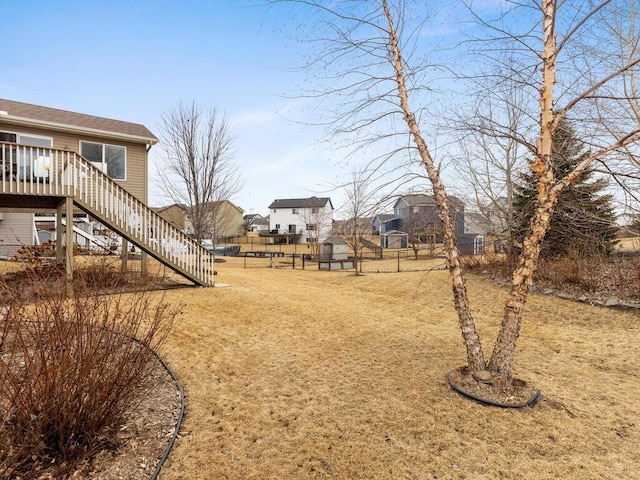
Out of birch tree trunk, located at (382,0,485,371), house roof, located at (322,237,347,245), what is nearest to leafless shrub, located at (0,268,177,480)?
birch tree trunk, located at (382,0,485,371)

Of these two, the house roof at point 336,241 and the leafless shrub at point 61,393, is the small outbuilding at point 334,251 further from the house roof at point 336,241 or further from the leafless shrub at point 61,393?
the leafless shrub at point 61,393

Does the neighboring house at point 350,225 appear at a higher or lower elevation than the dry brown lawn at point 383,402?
higher

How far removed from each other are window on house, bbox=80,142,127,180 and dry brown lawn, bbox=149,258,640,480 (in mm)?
7823

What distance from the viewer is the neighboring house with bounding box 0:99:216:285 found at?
7.35 m

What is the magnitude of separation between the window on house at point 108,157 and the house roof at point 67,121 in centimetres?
58

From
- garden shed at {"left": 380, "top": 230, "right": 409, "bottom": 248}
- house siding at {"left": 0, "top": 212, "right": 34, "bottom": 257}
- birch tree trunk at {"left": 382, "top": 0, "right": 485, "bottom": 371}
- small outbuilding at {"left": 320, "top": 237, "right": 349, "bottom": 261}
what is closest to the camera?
birch tree trunk at {"left": 382, "top": 0, "right": 485, "bottom": 371}

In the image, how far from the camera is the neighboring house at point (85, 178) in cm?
735

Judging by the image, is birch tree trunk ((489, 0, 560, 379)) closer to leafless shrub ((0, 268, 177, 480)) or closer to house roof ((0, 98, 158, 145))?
leafless shrub ((0, 268, 177, 480))

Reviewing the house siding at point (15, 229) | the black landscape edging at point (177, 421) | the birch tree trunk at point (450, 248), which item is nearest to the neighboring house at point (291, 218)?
the house siding at point (15, 229)

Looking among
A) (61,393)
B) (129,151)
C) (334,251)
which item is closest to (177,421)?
(61,393)

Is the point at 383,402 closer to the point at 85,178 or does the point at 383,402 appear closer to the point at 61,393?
the point at 61,393

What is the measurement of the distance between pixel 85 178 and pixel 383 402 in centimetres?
807

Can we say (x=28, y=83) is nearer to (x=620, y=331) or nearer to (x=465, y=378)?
(x=465, y=378)

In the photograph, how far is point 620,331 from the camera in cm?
658
